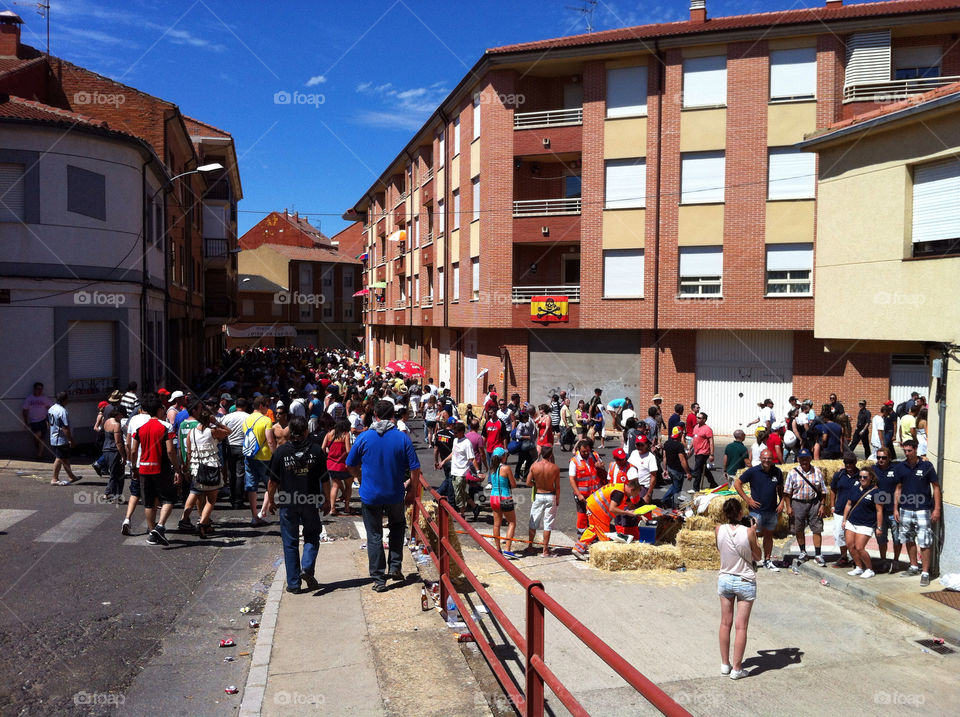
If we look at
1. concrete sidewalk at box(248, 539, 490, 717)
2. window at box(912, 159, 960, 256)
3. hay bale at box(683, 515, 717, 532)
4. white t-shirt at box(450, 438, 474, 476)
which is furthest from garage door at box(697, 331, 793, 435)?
concrete sidewalk at box(248, 539, 490, 717)

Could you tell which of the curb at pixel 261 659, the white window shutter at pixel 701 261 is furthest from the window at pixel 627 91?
the curb at pixel 261 659

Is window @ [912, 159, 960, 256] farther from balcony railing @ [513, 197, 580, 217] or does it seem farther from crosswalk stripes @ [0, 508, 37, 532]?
balcony railing @ [513, 197, 580, 217]

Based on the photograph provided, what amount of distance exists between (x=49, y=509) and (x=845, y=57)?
24627 millimetres

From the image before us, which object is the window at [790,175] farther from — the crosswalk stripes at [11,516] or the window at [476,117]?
the crosswalk stripes at [11,516]

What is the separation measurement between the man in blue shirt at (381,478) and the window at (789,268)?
19.7 m

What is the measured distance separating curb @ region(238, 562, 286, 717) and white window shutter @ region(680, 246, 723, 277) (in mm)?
20061

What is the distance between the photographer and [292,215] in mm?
89375

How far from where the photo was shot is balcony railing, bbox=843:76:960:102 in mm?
22547

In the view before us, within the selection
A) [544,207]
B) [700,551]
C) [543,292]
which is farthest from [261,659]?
[544,207]

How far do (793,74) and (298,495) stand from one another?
74.5 ft

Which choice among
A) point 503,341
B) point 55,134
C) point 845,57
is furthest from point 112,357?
point 845,57

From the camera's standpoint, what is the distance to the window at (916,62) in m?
23.3

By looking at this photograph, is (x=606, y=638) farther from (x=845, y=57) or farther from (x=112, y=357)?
(x=845, y=57)

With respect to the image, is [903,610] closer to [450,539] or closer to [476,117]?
[450,539]
